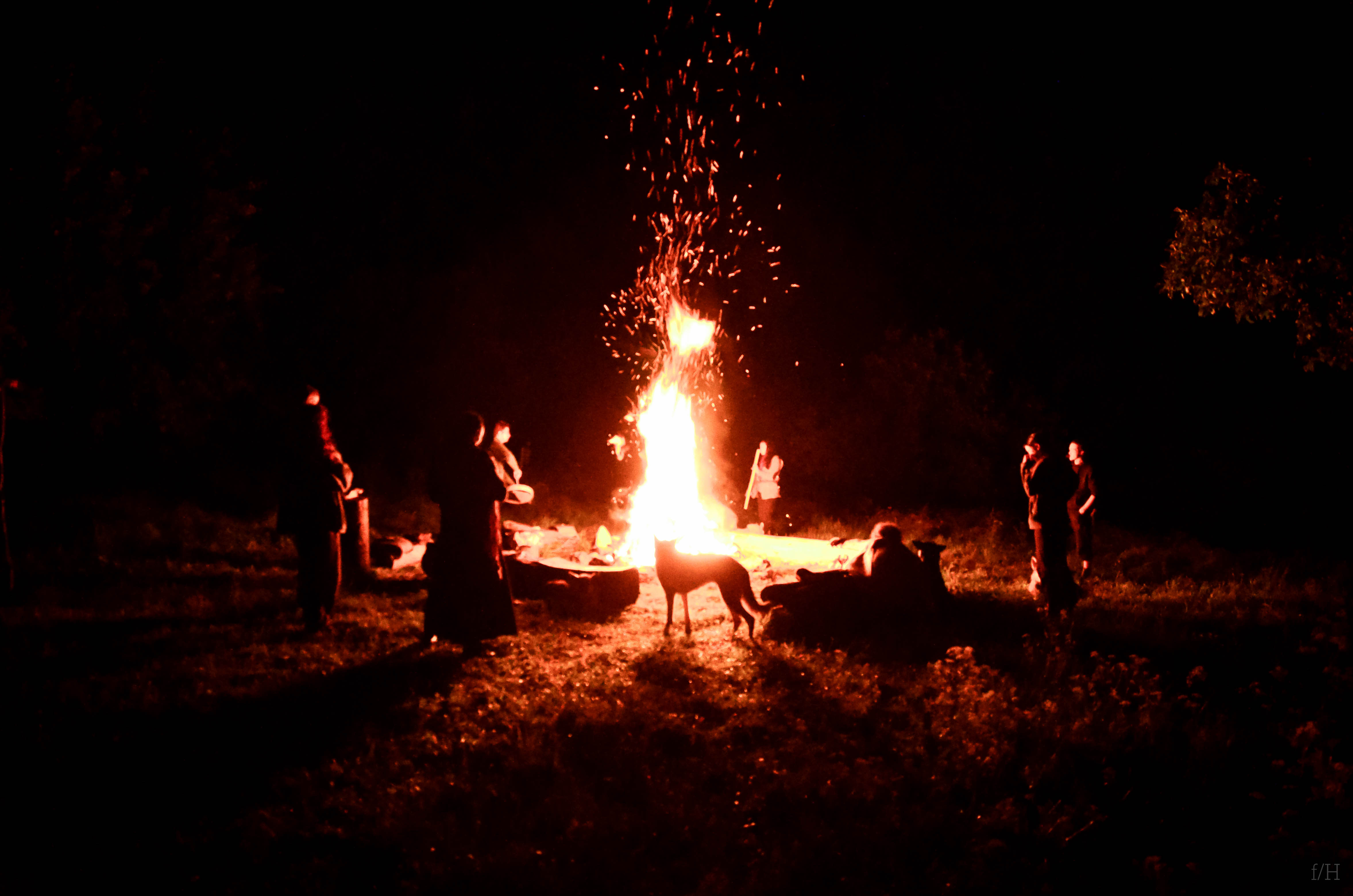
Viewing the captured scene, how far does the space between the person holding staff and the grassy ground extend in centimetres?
679

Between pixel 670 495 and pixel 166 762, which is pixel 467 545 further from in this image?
pixel 670 495

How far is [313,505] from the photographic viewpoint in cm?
887

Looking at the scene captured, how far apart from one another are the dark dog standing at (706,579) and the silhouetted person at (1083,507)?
180 inches

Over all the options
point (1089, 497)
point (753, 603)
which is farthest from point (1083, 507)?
point (753, 603)

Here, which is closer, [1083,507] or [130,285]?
[1083,507]

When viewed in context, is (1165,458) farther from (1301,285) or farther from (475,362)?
(475,362)

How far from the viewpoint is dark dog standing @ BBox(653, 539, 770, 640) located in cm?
877

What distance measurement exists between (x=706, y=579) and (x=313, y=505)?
4009 mm

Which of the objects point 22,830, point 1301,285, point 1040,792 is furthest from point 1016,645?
point 22,830

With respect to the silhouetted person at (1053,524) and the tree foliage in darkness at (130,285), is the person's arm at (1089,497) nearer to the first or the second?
the silhouetted person at (1053,524)

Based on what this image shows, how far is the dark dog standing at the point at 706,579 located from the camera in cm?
877

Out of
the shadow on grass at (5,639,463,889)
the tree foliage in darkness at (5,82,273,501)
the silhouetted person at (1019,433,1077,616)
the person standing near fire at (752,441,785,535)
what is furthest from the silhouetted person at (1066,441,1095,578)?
the tree foliage in darkness at (5,82,273,501)

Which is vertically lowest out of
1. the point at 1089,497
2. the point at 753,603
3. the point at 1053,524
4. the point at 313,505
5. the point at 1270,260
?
the point at 753,603

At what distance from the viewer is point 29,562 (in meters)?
11.8
